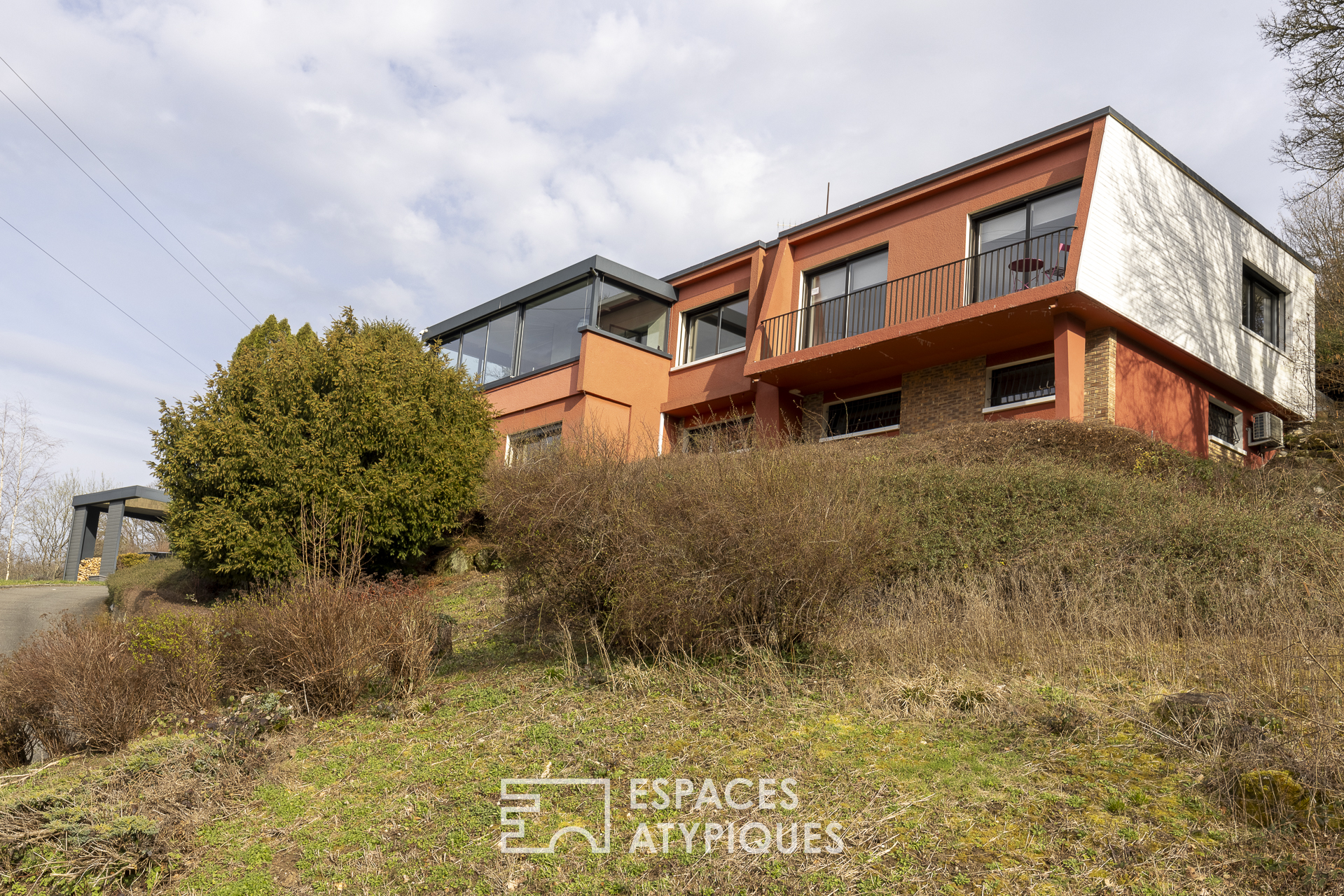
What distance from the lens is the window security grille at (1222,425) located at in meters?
16.6

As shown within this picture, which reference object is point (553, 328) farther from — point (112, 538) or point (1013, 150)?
point (112, 538)

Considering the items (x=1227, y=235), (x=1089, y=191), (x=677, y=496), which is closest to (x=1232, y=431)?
(x=1227, y=235)

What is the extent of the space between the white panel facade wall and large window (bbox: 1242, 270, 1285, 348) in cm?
21

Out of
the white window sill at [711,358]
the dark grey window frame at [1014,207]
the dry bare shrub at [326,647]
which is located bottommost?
the dry bare shrub at [326,647]

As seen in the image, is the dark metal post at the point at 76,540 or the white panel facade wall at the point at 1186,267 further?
→ the dark metal post at the point at 76,540

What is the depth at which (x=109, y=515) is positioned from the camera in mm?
28109

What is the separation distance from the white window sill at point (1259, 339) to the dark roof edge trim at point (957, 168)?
6032 millimetres

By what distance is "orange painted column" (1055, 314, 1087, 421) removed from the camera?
13.3 m

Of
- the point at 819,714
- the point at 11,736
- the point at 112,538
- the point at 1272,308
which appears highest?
the point at 1272,308

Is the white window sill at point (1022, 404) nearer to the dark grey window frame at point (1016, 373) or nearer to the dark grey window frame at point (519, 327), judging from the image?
the dark grey window frame at point (1016, 373)

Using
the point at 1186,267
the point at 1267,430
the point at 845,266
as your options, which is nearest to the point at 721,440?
the point at 845,266

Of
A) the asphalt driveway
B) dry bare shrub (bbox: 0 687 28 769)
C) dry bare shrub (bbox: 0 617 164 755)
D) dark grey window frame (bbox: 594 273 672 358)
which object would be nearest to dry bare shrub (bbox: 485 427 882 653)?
dry bare shrub (bbox: 0 617 164 755)

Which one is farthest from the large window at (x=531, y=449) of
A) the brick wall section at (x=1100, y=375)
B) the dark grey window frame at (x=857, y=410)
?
the brick wall section at (x=1100, y=375)

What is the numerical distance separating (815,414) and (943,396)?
112 inches
